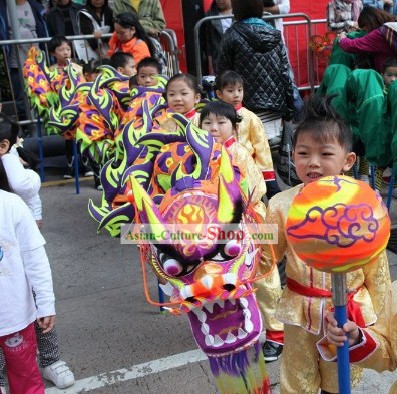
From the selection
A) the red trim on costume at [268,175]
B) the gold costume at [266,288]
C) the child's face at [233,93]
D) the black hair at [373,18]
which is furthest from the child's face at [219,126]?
the black hair at [373,18]

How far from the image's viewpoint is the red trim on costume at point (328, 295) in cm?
238

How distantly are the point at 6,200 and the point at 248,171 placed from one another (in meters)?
1.40

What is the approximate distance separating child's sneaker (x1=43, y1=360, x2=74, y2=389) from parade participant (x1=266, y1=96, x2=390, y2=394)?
4.83ft

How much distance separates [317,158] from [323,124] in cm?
14

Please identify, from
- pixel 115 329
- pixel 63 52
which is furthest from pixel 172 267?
pixel 63 52

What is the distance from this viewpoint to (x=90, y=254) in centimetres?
552

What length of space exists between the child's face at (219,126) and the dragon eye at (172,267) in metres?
1.57

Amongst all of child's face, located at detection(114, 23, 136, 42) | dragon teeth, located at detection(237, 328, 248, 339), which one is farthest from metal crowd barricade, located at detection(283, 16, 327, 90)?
dragon teeth, located at detection(237, 328, 248, 339)

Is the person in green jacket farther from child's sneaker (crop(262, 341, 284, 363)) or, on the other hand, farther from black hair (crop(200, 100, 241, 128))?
child's sneaker (crop(262, 341, 284, 363))

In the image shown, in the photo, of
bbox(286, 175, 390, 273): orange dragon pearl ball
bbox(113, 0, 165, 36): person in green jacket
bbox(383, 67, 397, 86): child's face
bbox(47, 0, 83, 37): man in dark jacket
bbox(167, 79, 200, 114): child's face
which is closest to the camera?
bbox(286, 175, 390, 273): orange dragon pearl ball

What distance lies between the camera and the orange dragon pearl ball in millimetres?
1660

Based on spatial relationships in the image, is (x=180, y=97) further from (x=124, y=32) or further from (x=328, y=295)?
(x=124, y=32)

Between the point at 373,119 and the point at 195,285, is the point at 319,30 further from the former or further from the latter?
Result: the point at 195,285

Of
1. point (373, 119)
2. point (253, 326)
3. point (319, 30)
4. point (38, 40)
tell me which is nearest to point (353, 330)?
point (253, 326)
